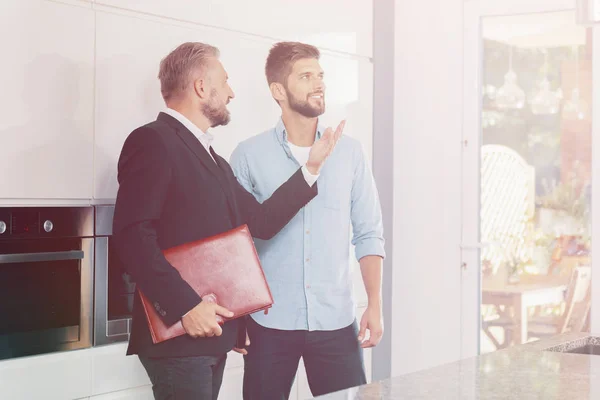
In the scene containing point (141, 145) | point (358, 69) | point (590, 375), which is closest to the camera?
point (590, 375)

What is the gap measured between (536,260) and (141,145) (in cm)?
218

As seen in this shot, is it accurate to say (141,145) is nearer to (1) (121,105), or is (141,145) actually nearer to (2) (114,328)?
(1) (121,105)

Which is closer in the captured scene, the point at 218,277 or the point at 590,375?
the point at 590,375

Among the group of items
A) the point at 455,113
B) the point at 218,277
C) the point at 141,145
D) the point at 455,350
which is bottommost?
the point at 455,350

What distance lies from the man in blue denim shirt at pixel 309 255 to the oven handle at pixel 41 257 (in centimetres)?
61

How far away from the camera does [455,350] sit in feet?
13.3

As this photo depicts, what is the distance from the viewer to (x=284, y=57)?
10.9 ft

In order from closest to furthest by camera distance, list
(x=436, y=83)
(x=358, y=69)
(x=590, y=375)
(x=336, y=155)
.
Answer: (x=590, y=375), (x=336, y=155), (x=358, y=69), (x=436, y=83)

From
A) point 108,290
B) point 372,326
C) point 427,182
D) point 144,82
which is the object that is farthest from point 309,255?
point 427,182

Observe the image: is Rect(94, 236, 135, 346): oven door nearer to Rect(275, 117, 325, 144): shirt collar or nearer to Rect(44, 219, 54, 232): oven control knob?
Rect(44, 219, 54, 232): oven control knob

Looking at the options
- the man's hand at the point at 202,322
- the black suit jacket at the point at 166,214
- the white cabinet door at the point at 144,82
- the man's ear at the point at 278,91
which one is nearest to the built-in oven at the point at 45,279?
the white cabinet door at the point at 144,82

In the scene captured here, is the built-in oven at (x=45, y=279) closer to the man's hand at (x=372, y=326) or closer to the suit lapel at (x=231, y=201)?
the suit lapel at (x=231, y=201)

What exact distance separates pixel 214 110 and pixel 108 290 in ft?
2.20

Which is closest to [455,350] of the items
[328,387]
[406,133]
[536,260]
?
[536,260]
